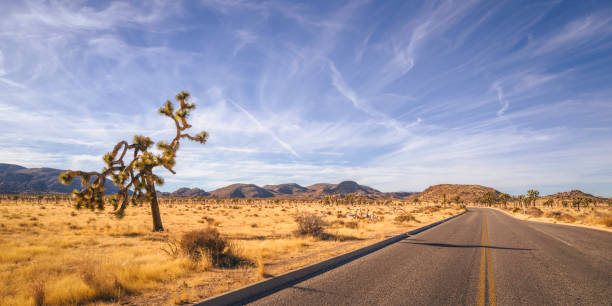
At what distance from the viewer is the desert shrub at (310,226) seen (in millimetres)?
16375

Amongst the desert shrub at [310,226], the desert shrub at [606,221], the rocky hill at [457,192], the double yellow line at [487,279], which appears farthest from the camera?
the rocky hill at [457,192]

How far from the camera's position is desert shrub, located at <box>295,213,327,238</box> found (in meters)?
16.4

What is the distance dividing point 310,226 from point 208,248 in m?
8.07

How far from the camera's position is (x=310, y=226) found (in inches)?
655

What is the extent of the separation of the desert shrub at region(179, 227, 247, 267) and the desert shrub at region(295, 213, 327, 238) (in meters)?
6.95

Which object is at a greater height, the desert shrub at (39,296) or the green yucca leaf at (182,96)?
the green yucca leaf at (182,96)

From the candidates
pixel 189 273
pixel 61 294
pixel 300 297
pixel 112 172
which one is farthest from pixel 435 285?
pixel 112 172

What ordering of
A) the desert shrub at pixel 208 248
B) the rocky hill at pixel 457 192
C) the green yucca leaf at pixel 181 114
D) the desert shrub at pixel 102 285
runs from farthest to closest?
the rocky hill at pixel 457 192 < the green yucca leaf at pixel 181 114 < the desert shrub at pixel 208 248 < the desert shrub at pixel 102 285

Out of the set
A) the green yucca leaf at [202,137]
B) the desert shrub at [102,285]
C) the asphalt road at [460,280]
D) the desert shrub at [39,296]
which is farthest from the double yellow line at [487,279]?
the green yucca leaf at [202,137]

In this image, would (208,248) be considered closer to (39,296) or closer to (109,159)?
(39,296)

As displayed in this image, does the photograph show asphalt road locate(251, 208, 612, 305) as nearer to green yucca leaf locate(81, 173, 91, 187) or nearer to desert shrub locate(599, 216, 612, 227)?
green yucca leaf locate(81, 173, 91, 187)

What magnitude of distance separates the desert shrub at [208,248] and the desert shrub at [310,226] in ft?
22.8

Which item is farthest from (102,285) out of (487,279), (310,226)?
(310,226)

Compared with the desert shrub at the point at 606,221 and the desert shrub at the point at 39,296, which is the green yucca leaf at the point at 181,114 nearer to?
the desert shrub at the point at 39,296
